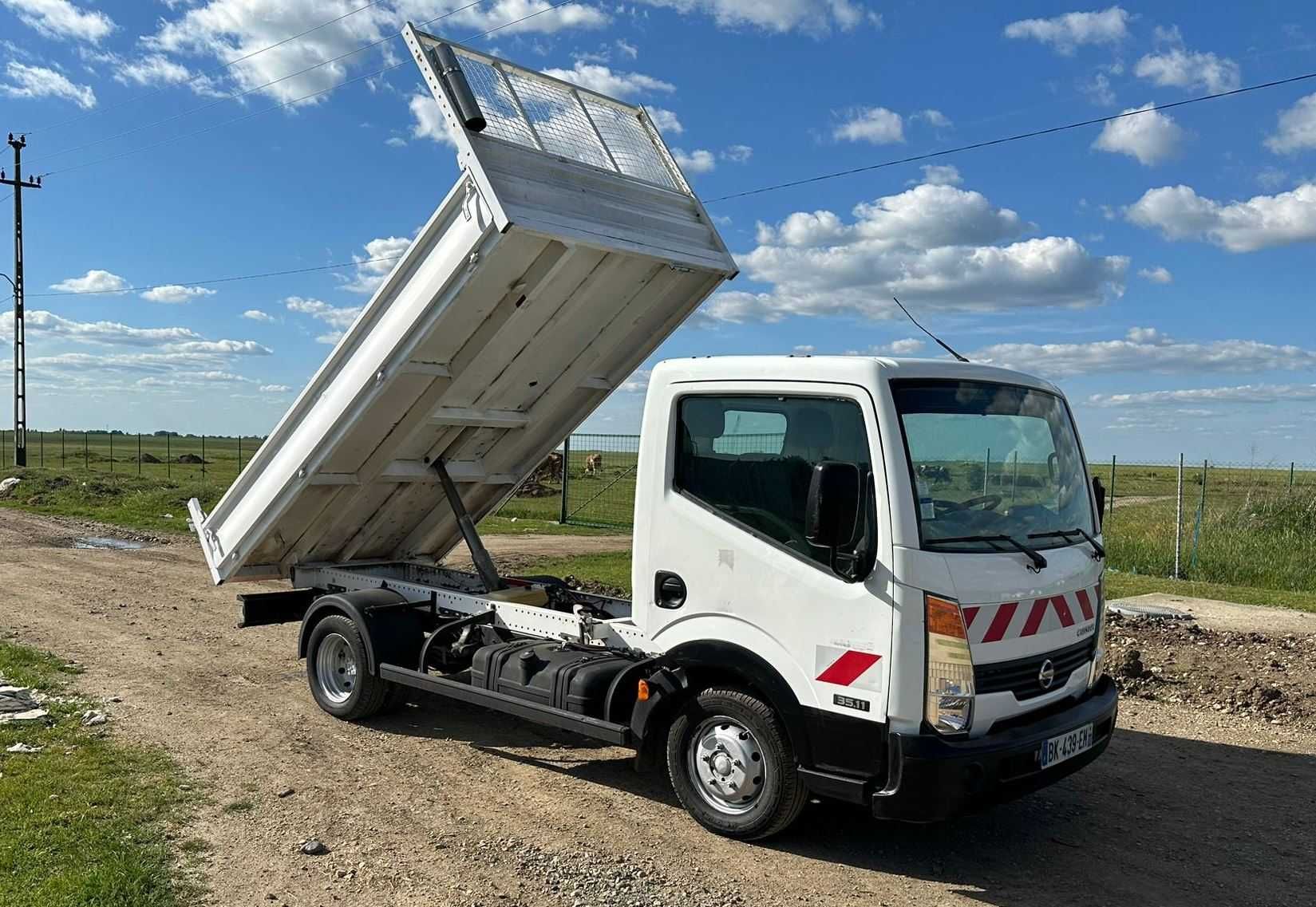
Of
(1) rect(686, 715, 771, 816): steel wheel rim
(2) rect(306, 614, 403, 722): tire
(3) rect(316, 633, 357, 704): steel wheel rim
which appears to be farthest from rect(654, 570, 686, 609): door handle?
(3) rect(316, 633, 357, 704): steel wheel rim

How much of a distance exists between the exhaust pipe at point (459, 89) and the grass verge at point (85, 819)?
13.0ft

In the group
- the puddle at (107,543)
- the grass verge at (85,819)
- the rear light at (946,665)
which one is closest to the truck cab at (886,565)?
the rear light at (946,665)

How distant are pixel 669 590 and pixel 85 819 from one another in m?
3.12

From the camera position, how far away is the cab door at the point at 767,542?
4.53 m

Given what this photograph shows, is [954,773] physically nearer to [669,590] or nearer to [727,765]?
[727,765]

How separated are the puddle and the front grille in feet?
49.5

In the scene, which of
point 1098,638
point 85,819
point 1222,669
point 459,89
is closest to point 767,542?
point 1098,638

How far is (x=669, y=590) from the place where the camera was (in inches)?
210

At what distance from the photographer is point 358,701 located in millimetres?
6926

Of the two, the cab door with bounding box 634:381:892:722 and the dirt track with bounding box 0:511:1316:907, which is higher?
the cab door with bounding box 634:381:892:722

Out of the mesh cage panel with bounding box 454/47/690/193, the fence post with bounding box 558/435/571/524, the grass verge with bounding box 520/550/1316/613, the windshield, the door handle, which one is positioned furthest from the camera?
the fence post with bounding box 558/435/571/524

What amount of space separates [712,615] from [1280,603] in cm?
963

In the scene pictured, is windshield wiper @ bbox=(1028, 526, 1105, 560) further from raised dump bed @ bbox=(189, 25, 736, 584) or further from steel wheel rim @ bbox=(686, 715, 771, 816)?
raised dump bed @ bbox=(189, 25, 736, 584)

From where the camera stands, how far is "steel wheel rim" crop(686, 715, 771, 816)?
4.96m
